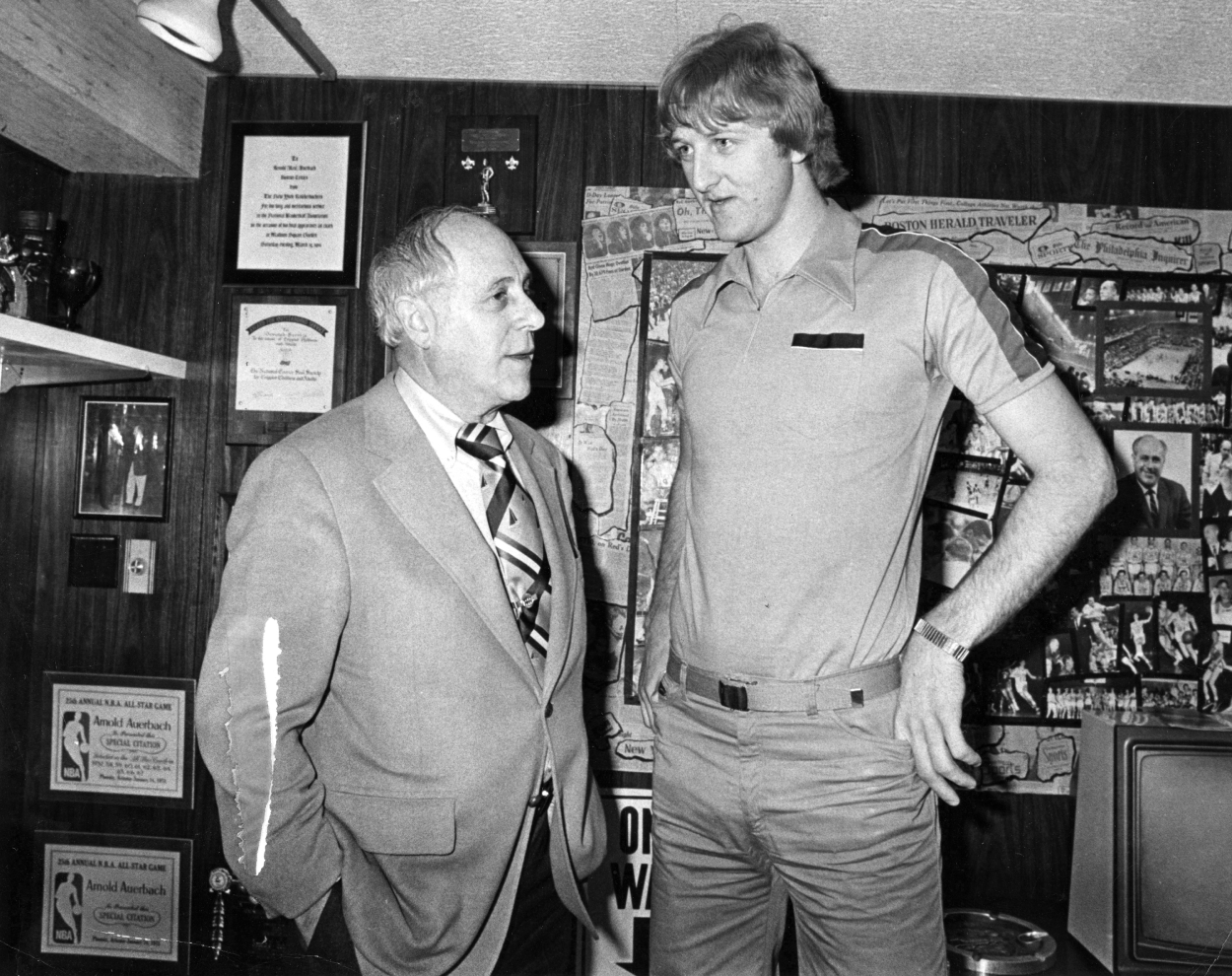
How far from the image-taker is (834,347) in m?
1.63

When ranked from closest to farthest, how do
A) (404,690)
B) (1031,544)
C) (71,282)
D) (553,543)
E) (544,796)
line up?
1. (1031,544)
2. (404,690)
3. (544,796)
4. (553,543)
5. (71,282)

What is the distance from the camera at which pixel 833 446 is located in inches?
63.5

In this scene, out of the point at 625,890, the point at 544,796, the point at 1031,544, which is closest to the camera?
the point at 1031,544

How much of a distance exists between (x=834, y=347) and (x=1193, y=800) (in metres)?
1.44

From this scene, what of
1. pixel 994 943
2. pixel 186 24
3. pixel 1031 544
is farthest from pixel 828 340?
pixel 994 943

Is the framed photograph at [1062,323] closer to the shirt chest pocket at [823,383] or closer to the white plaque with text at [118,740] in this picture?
the shirt chest pocket at [823,383]

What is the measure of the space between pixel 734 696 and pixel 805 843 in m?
0.27

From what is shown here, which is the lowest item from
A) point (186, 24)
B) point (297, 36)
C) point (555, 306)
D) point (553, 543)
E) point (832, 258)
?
point (553, 543)

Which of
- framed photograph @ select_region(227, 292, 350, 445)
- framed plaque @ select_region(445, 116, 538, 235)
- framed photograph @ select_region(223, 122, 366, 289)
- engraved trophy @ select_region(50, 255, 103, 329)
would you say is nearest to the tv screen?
framed plaque @ select_region(445, 116, 538, 235)

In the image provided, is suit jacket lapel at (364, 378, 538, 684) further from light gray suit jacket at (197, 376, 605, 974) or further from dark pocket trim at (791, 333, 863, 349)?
dark pocket trim at (791, 333, 863, 349)

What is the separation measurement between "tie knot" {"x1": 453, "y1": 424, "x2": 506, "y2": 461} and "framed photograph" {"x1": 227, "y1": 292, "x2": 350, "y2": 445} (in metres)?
0.99

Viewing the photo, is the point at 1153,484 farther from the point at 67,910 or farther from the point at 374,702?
the point at 67,910

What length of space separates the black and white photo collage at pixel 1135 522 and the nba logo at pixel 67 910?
255 cm

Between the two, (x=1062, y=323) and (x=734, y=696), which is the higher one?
(x=1062, y=323)
